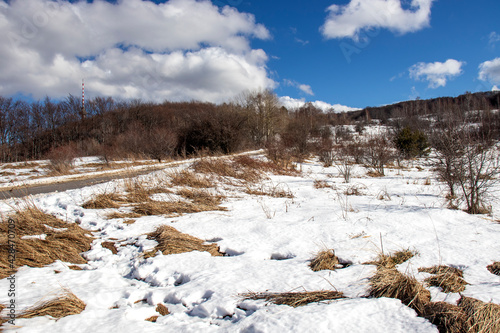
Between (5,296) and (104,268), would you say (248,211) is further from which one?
(5,296)

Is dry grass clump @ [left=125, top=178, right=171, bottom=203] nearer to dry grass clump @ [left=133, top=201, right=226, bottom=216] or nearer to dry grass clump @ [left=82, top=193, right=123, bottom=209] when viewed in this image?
dry grass clump @ [left=82, top=193, right=123, bottom=209]

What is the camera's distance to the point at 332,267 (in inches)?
115

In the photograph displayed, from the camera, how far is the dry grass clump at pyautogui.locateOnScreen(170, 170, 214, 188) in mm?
8289

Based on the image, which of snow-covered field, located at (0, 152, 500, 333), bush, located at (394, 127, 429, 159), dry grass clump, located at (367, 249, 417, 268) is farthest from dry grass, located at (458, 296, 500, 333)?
bush, located at (394, 127, 429, 159)

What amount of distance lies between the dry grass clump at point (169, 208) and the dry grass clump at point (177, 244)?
152 centimetres

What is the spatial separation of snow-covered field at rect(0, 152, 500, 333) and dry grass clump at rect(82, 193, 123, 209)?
43 cm

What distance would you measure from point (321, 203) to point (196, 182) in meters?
4.00

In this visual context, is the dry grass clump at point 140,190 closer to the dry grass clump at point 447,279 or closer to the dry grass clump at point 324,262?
the dry grass clump at point 324,262

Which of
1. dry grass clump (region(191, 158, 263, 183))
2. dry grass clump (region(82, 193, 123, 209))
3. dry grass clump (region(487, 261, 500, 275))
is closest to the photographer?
dry grass clump (region(487, 261, 500, 275))

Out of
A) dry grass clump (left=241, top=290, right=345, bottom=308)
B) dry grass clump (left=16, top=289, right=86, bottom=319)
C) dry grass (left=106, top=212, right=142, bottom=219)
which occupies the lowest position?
dry grass clump (left=241, top=290, right=345, bottom=308)

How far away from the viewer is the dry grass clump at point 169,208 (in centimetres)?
557

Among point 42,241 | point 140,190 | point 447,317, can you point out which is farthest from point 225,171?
point 447,317

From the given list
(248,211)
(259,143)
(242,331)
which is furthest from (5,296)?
(259,143)

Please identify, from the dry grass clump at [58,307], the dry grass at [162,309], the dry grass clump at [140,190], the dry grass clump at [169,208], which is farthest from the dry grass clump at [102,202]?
the dry grass at [162,309]
